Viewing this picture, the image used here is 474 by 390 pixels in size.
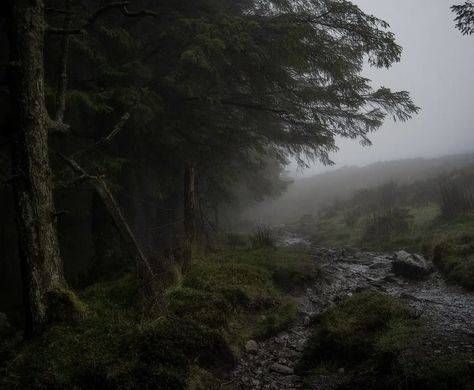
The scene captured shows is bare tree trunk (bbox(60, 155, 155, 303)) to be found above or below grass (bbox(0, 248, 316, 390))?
above

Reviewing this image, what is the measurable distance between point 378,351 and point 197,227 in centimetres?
621

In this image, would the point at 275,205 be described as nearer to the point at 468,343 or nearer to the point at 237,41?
the point at 237,41

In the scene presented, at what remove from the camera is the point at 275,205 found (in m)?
41.1

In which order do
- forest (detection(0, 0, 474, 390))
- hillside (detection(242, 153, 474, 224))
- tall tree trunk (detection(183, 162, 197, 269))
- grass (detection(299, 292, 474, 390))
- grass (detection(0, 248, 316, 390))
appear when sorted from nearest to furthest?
grass (detection(299, 292, 474, 390)), grass (detection(0, 248, 316, 390)), forest (detection(0, 0, 474, 390)), tall tree trunk (detection(183, 162, 197, 269)), hillside (detection(242, 153, 474, 224))

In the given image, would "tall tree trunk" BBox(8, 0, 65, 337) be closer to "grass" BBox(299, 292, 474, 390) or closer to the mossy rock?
the mossy rock

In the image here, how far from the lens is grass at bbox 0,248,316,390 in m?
4.00

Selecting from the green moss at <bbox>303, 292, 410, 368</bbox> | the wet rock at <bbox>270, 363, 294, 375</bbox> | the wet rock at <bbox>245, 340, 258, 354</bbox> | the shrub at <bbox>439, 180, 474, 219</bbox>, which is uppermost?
the shrub at <bbox>439, 180, 474, 219</bbox>

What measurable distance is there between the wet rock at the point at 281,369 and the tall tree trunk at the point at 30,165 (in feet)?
9.46

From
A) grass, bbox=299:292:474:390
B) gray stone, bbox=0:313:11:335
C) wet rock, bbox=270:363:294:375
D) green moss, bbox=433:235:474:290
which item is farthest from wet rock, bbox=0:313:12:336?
green moss, bbox=433:235:474:290

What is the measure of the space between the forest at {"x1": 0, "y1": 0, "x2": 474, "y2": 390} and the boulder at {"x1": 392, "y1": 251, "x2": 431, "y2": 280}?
5cm

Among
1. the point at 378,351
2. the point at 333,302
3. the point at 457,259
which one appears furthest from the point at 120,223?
the point at 457,259

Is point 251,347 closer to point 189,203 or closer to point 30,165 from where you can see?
point 30,165

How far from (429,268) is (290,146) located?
6.27 metres

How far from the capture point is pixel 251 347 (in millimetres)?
5457
